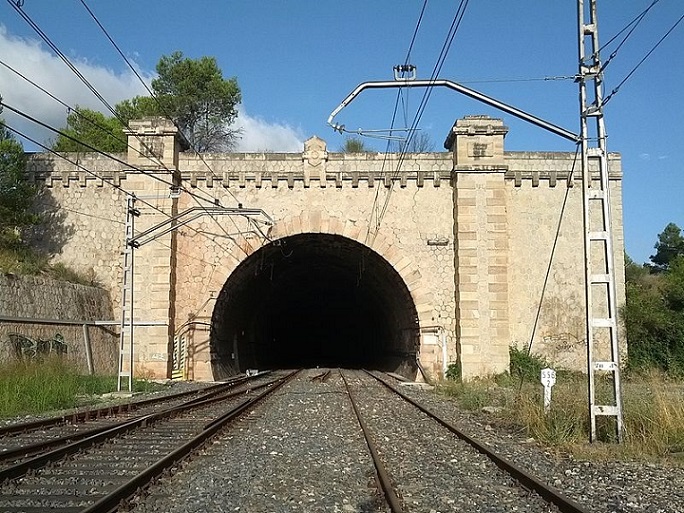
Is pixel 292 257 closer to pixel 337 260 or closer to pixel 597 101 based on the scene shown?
pixel 337 260

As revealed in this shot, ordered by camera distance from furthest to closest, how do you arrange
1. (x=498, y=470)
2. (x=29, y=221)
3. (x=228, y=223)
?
(x=228, y=223) < (x=29, y=221) < (x=498, y=470)

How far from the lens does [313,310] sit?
4091cm

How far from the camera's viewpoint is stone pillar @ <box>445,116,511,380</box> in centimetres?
2027

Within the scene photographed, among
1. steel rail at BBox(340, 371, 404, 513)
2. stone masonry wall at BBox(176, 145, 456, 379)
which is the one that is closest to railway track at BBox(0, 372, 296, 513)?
steel rail at BBox(340, 371, 404, 513)

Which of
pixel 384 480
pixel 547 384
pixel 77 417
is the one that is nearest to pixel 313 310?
pixel 77 417

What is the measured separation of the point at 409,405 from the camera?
1449 centimetres

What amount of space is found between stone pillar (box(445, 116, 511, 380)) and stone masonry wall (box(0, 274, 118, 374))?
10419 millimetres

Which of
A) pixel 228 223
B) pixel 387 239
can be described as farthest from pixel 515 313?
pixel 228 223

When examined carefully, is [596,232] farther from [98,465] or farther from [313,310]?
[313,310]

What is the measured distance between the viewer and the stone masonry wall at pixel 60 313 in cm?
1623

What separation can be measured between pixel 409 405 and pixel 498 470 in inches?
281

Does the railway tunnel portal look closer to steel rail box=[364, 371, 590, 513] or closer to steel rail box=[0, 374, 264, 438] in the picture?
steel rail box=[0, 374, 264, 438]

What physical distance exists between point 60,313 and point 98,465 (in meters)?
12.3

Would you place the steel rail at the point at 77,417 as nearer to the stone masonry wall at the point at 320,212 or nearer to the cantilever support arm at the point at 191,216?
the cantilever support arm at the point at 191,216
